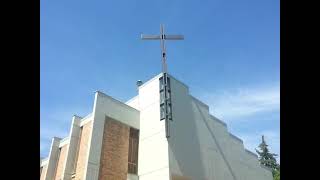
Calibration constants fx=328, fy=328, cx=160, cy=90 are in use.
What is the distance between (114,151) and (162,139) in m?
3.10

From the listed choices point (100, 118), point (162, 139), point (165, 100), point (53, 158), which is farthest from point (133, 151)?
point (53, 158)

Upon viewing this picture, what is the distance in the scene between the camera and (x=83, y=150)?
→ 20.4m

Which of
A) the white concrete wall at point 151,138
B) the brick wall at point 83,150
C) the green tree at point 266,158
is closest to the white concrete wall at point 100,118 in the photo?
the brick wall at point 83,150

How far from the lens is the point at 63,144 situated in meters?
25.0

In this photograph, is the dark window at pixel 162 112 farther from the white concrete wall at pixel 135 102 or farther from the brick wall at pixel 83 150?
the brick wall at pixel 83 150

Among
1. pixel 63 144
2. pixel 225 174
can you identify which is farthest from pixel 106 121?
pixel 225 174

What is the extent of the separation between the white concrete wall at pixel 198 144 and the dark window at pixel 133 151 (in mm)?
3020

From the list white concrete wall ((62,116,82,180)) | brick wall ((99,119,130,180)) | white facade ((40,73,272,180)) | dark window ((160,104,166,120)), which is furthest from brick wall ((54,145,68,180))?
dark window ((160,104,166,120))

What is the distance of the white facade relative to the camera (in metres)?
19.4

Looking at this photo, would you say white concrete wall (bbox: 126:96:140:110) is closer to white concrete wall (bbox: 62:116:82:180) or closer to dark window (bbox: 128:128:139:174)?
dark window (bbox: 128:128:139:174)

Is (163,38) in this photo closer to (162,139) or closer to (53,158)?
(162,139)
